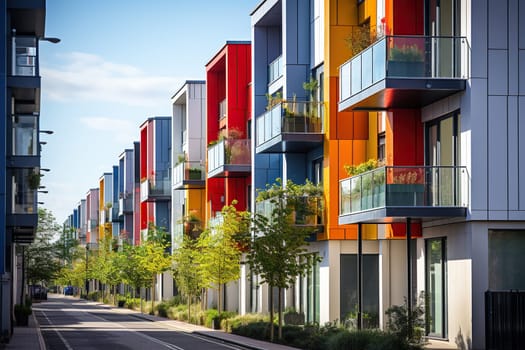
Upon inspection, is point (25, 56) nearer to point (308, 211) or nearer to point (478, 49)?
point (308, 211)

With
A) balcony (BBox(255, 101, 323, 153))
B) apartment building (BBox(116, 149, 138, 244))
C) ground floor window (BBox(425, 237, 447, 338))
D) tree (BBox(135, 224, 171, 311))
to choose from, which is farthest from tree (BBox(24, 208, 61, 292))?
ground floor window (BBox(425, 237, 447, 338))

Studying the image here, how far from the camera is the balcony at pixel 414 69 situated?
28492 millimetres

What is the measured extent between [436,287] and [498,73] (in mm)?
6526

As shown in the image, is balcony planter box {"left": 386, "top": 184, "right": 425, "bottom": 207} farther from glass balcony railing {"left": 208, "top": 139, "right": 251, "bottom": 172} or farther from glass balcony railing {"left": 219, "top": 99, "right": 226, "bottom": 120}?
glass balcony railing {"left": 219, "top": 99, "right": 226, "bottom": 120}

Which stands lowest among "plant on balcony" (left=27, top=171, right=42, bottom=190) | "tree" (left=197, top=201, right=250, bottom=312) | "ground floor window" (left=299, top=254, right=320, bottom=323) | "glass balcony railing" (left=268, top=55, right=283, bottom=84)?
"ground floor window" (left=299, top=254, right=320, bottom=323)

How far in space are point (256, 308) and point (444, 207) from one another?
23.0m

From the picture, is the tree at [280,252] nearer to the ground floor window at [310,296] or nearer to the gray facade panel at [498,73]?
the ground floor window at [310,296]

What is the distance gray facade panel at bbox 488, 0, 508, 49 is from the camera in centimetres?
2786

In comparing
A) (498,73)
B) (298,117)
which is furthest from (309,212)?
(498,73)

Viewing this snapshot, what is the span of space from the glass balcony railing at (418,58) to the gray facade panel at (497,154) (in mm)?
1125

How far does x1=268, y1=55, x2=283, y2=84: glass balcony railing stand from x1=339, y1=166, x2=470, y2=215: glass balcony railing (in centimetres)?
1524

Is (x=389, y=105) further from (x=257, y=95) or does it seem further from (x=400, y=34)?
(x=257, y=95)

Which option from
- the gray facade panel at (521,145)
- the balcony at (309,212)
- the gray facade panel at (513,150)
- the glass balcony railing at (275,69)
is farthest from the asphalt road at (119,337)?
the glass balcony railing at (275,69)

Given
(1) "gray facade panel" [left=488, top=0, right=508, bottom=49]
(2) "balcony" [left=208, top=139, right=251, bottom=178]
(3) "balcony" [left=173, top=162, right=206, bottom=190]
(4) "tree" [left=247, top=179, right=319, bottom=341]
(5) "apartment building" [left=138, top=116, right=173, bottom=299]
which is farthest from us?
(5) "apartment building" [left=138, top=116, right=173, bottom=299]
